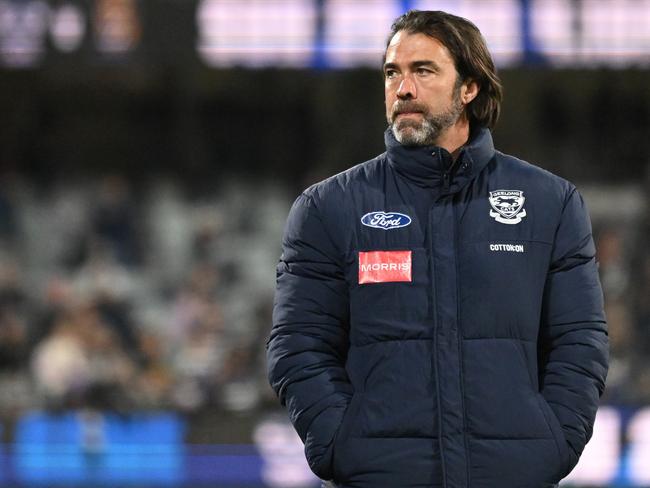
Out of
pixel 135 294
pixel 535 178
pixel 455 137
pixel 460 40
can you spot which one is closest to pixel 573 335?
pixel 535 178

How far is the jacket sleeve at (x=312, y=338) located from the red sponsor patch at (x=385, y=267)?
0.06m

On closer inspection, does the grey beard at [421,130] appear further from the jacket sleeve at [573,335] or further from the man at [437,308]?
the jacket sleeve at [573,335]

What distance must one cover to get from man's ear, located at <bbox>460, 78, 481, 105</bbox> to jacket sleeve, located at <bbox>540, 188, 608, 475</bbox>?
26 centimetres

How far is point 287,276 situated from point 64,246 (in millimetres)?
7701

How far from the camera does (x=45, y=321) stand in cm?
862

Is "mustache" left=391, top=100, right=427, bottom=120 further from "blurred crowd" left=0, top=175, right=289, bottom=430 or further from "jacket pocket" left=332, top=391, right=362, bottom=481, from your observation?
"blurred crowd" left=0, top=175, right=289, bottom=430

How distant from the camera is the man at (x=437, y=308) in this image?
2072 millimetres

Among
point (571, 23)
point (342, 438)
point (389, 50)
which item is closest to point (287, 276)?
point (342, 438)

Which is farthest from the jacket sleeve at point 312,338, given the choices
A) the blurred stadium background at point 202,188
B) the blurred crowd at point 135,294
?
Result: the blurred crowd at point 135,294

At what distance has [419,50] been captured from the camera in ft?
7.35

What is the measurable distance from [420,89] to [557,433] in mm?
639

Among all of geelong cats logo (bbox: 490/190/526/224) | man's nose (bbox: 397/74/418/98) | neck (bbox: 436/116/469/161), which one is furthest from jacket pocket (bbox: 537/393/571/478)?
man's nose (bbox: 397/74/418/98)

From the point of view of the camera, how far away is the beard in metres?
2.22

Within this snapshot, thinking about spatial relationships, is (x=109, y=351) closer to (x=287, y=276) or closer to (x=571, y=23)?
(x=571, y=23)
